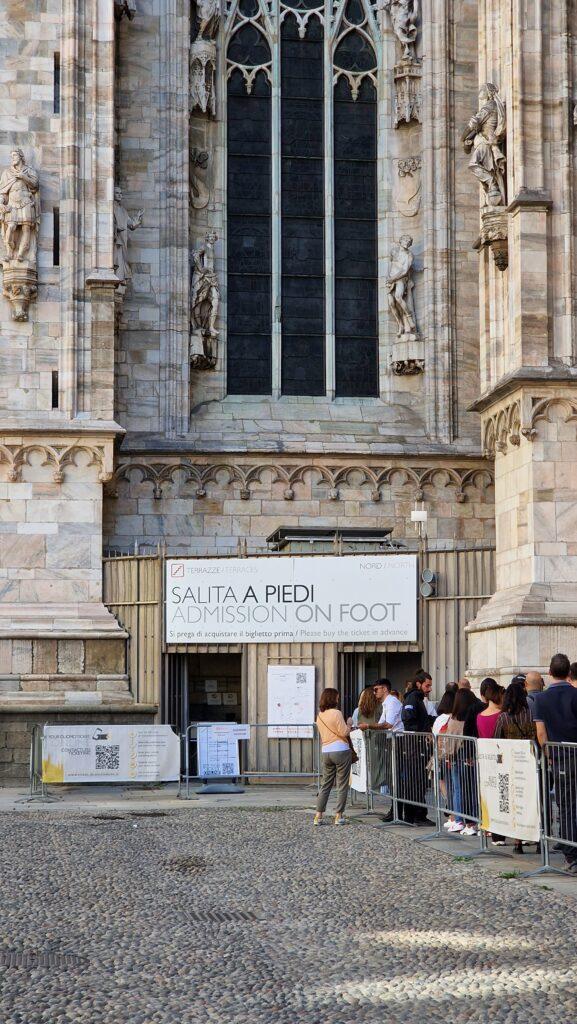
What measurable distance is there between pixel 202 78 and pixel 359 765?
12.6 m

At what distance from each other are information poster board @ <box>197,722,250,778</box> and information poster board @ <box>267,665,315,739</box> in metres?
1.06

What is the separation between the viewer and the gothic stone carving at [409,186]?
26.1 metres

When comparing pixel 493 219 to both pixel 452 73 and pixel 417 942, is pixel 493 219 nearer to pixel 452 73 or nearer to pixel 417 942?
pixel 452 73

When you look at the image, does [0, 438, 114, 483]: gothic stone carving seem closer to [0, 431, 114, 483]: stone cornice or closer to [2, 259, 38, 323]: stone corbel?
[0, 431, 114, 483]: stone cornice

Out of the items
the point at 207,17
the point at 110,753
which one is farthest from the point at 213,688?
the point at 207,17

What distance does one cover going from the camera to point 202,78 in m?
25.5

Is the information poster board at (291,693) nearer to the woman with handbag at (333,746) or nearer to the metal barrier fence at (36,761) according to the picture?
the metal barrier fence at (36,761)

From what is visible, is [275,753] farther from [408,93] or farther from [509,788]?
[408,93]

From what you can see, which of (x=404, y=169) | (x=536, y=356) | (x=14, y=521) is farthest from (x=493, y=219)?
(x=14, y=521)

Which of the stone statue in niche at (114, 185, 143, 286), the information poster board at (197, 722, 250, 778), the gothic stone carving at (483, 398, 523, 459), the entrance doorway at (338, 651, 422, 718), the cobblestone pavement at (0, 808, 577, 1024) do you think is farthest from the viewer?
the stone statue in niche at (114, 185, 143, 286)

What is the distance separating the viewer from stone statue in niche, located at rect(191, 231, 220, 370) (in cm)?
2530

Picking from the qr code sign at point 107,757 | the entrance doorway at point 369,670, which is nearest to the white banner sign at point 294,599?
the entrance doorway at point 369,670

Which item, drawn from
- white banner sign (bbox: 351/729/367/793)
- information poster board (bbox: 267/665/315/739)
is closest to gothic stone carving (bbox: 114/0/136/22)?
information poster board (bbox: 267/665/315/739)

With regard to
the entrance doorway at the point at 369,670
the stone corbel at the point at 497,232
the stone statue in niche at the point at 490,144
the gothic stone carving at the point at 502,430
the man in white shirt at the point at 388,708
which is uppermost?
the stone statue in niche at the point at 490,144
